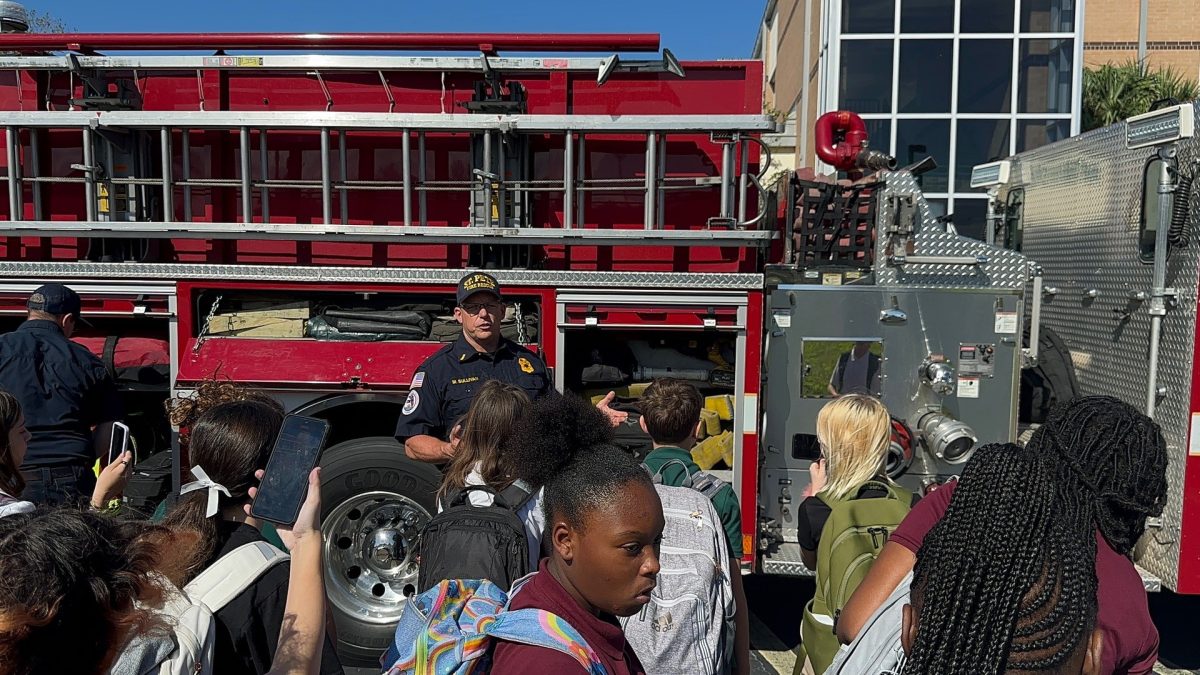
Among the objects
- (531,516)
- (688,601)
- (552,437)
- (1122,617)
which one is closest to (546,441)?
(552,437)

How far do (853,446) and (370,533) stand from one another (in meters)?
2.76

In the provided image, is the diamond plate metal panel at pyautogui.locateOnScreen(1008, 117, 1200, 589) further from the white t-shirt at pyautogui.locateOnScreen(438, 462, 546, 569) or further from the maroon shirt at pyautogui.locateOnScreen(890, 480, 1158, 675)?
the white t-shirt at pyautogui.locateOnScreen(438, 462, 546, 569)

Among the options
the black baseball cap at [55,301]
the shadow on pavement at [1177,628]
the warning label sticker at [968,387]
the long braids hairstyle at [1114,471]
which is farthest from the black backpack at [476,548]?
the shadow on pavement at [1177,628]

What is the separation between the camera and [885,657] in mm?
1903

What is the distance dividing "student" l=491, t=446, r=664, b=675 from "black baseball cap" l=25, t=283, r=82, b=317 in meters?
3.38

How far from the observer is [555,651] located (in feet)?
4.94

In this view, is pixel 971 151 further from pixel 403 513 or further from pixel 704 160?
pixel 403 513

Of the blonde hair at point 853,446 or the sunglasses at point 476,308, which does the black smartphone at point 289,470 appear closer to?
the blonde hair at point 853,446

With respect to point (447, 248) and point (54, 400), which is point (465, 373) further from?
point (54, 400)

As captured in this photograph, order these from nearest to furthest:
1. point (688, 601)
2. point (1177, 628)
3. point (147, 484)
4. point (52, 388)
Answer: point (688, 601) < point (52, 388) < point (147, 484) < point (1177, 628)

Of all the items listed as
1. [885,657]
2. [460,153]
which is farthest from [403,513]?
[885,657]

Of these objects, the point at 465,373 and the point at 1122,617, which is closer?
the point at 1122,617

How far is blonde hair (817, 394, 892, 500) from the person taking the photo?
289cm

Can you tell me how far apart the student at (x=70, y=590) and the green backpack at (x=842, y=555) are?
5.82 feet
